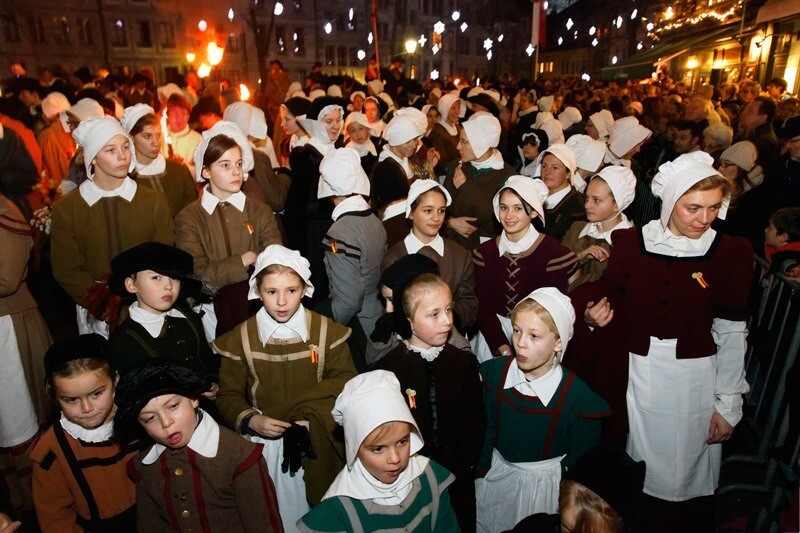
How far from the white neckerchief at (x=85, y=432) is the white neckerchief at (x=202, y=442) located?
A: 16.0 inches

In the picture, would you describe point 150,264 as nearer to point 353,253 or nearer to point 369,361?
point 353,253

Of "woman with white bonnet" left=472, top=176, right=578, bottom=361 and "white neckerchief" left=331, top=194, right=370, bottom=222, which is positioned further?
"white neckerchief" left=331, top=194, right=370, bottom=222

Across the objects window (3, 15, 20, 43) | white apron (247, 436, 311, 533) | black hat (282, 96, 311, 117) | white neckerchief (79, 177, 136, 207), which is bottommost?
white apron (247, 436, 311, 533)

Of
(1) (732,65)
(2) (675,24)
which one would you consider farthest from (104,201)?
(2) (675,24)

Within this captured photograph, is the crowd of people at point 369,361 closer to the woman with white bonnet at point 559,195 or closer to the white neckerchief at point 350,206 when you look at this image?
the white neckerchief at point 350,206

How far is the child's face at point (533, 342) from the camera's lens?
9.64 feet

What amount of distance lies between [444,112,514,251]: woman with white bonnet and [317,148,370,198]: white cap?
127 cm

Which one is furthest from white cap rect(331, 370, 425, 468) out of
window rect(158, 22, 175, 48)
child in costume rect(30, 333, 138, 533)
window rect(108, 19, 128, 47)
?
window rect(158, 22, 175, 48)

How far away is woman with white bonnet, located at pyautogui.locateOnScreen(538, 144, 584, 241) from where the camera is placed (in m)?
5.22

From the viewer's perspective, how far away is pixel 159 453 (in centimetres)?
270

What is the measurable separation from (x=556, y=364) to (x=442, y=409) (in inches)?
28.6

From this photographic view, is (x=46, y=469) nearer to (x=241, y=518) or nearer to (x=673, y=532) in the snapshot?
(x=241, y=518)

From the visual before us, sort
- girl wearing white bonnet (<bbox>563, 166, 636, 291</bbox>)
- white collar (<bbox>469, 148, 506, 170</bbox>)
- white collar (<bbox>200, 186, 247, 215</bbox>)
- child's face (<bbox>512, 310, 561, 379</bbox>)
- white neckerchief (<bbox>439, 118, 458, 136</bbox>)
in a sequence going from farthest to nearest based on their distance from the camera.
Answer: white neckerchief (<bbox>439, 118, 458, 136</bbox>)
white collar (<bbox>469, 148, 506, 170</bbox>)
girl wearing white bonnet (<bbox>563, 166, 636, 291</bbox>)
white collar (<bbox>200, 186, 247, 215</bbox>)
child's face (<bbox>512, 310, 561, 379</bbox>)

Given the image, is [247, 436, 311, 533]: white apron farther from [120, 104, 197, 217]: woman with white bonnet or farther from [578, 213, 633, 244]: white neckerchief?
Result: [578, 213, 633, 244]: white neckerchief
